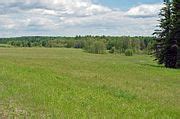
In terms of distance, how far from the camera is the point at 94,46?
5527 inches

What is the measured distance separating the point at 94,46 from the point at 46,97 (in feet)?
416

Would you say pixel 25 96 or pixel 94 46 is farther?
pixel 94 46

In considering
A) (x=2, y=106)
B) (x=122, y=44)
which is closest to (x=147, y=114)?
(x=2, y=106)

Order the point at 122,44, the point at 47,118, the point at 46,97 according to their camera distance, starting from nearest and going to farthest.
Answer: the point at 47,118 → the point at 46,97 → the point at 122,44

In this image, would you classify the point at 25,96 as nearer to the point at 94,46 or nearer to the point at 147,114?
the point at 147,114

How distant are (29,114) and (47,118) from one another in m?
0.83

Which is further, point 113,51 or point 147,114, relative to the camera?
point 113,51

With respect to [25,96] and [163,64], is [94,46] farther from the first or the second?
[25,96]

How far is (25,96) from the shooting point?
1389cm

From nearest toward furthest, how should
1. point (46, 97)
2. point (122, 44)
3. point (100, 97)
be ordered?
1. point (46, 97)
2. point (100, 97)
3. point (122, 44)

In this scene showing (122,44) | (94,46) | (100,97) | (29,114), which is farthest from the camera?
(122,44)

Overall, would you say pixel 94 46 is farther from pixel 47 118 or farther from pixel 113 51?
pixel 47 118

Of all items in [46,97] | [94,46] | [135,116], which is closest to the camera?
[135,116]

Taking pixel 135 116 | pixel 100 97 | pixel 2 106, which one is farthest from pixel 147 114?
pixel 2 106
